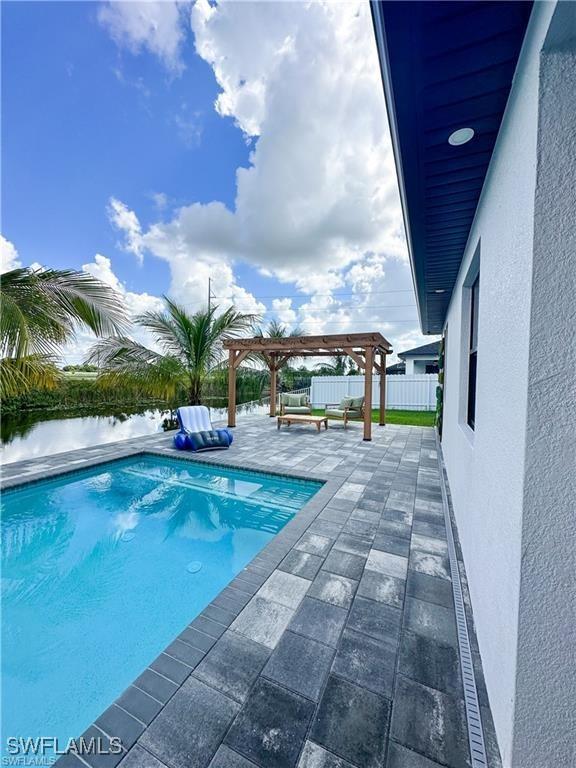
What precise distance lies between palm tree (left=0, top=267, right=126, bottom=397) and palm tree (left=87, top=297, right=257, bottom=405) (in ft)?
16.6

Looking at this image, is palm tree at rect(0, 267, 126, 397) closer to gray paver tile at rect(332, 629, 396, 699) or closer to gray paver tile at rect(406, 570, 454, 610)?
gray paver tile at rect(332, 629, 396, 699)

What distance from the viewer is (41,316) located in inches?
168

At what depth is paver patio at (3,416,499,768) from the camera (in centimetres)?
164

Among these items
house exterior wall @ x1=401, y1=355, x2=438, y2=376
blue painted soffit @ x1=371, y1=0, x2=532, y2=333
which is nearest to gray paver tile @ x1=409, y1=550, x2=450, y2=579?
blue painted soffit @ x1=371, y1=0, x2=532, y2=333

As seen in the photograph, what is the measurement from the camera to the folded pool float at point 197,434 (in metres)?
8.08

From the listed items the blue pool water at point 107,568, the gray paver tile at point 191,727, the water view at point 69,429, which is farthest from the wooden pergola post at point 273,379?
the gray paver tile at point 191,727

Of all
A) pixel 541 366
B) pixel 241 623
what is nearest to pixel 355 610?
pixel 241 623

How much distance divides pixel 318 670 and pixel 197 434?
262 inches

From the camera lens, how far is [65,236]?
10219 mm

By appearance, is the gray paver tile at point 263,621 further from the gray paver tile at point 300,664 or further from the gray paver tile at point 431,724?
the gray paver tile at point 431,724

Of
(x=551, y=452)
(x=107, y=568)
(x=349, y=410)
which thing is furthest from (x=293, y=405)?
(x=551, y=452)

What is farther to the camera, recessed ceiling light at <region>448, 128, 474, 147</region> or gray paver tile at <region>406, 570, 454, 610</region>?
gray paver tile at <region>406, 570, 454, 610</region>

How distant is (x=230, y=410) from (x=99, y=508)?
6.41 meters

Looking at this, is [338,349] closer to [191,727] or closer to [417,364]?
[191,727]
